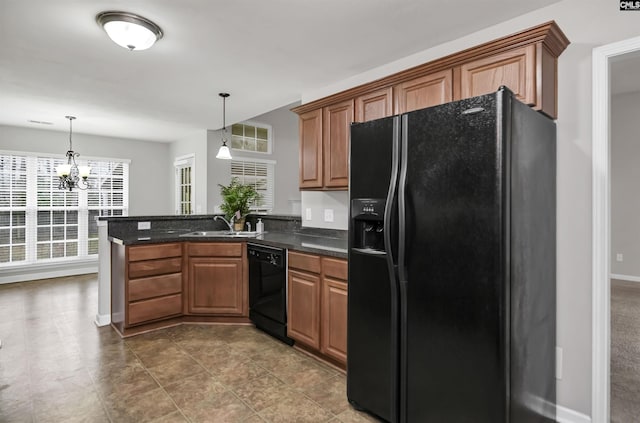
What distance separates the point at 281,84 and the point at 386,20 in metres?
1.51

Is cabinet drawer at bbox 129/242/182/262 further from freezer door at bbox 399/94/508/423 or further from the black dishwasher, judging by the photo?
freezer door at bbox 399/94/508/423

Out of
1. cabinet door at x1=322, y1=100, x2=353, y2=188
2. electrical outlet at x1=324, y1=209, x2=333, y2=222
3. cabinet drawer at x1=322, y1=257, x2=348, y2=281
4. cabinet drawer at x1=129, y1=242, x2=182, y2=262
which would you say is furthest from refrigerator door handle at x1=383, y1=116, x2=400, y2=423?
cabinet drawer at x1=129, y1=242, x2=182, y2=262

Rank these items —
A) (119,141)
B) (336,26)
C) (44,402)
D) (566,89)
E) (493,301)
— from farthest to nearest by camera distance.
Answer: (119,141), (336,26), (44,402), (566,89), (493,301)

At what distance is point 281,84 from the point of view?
3.61 m

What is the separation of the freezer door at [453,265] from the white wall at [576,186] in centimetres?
86

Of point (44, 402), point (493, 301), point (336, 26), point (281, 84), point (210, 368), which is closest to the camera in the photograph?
point (493, 301)

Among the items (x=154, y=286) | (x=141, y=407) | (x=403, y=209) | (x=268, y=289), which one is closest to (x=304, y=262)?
(x=268, y=289)

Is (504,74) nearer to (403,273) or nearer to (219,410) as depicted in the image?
(403,273)

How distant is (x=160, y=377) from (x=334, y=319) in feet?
4.35

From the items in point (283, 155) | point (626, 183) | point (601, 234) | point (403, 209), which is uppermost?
point (283, 155)

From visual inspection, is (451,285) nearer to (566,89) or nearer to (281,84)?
(566,89)

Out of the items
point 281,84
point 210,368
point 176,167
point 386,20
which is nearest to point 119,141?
point 176,167

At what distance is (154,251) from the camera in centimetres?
344

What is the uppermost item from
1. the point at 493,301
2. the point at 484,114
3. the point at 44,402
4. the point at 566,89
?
the point at 566,89
